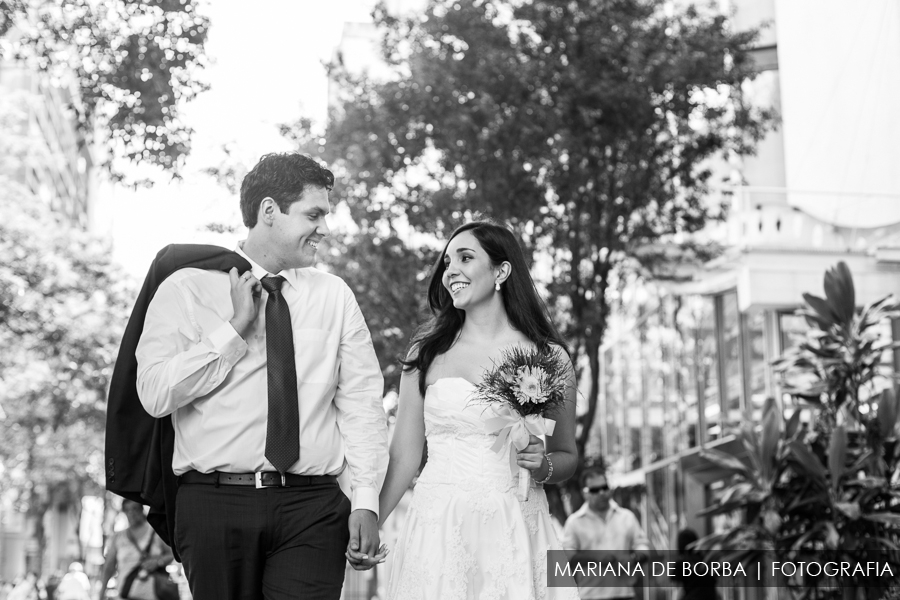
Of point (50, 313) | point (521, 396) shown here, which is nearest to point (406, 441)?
point (521, 396)

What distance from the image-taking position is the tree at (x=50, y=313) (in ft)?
67.6

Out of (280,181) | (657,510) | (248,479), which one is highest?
(280,181)

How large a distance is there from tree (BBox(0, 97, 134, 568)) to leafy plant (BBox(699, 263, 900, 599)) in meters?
12.0

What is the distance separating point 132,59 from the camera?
8531 mm

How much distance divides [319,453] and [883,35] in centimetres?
975

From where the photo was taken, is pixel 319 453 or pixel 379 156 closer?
pixel 319 453

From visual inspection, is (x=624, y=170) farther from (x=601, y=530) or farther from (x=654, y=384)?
(x=654, y=384)

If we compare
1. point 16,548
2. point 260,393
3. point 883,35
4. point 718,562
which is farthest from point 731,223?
point 16,548

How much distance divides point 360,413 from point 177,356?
0.78m

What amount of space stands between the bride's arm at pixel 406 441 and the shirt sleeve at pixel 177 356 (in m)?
1.32

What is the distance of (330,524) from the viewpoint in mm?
4500

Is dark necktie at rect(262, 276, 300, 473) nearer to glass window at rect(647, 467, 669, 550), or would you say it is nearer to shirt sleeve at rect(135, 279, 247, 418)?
shirt sleeve at rect(135, 279, 247, 418)

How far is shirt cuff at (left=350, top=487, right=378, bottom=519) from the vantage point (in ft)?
15.1

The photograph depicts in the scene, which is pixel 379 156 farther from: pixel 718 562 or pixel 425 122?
pixel 718 562
